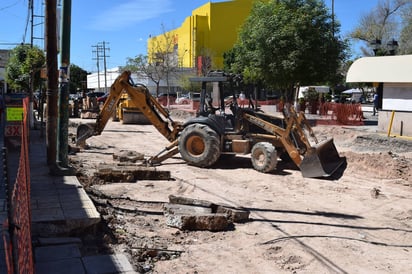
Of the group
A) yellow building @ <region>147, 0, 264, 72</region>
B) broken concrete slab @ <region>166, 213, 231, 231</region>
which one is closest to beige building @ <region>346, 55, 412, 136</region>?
broken concrete slab @ <region>166, 213, 231, 231</region>

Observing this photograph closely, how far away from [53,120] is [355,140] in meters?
13.0

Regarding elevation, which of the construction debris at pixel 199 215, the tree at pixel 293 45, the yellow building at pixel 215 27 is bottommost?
the construction debris at pixel 199 215

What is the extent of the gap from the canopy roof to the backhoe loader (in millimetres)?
8534

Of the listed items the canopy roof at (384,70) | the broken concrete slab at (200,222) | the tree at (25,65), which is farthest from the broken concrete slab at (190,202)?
the tree at (25,65)

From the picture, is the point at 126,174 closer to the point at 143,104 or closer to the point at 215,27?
the point at 143,104

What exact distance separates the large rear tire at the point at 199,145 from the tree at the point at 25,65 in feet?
36.0

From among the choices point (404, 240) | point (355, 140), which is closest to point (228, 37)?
point (355, 140)

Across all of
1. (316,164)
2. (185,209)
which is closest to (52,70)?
(185,209)

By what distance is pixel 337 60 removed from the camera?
1037 inches

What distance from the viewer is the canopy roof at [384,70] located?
64.9 feet

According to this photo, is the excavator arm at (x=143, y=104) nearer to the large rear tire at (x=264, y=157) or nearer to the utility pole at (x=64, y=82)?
the large rear tire at (x=264, y=157)

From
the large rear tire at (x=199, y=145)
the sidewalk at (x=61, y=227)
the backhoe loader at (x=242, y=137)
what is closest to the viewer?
the sidewalk at (x=61, y=227)

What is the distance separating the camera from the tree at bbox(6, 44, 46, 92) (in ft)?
73.8

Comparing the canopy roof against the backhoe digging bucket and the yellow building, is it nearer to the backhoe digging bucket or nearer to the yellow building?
the backhoe digging bucket
